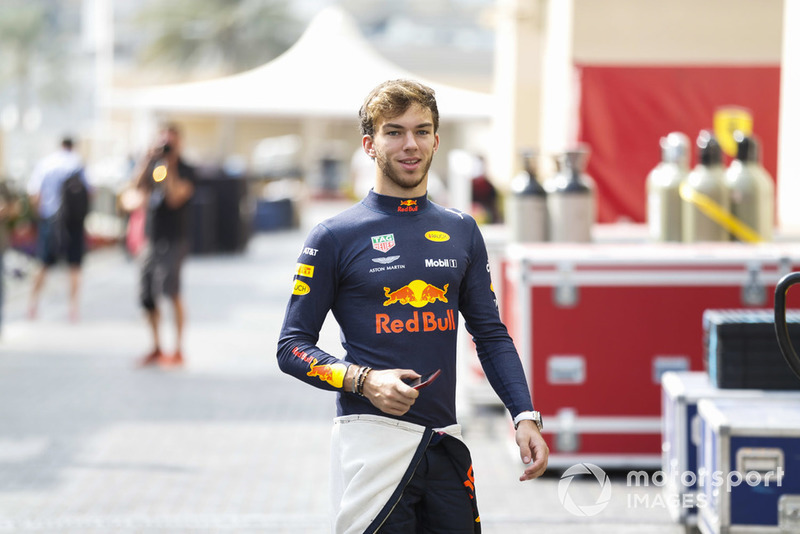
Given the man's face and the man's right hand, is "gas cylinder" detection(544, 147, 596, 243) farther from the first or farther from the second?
the man's right hand

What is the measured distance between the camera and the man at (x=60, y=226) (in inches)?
549

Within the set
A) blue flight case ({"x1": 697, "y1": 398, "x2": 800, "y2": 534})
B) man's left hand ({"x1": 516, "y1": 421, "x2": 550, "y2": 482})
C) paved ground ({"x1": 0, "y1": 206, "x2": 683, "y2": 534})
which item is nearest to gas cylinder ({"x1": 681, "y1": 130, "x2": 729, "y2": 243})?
paved ground ({"x1": 0, "y1": 206, "x2": 683, "y2": 534})

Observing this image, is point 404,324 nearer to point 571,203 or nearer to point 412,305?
point 412,305

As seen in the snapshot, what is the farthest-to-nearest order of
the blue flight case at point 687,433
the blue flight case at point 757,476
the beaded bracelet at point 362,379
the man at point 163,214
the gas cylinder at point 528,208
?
the man at point 163,214 < the gas cylinder at point 528,208 < the blue flight case at point 687,433 < the blue flight case at point 757,476 < the beaded bracelet at point 362,379

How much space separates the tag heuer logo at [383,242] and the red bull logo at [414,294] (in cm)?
11

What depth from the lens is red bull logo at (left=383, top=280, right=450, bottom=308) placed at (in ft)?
10.7

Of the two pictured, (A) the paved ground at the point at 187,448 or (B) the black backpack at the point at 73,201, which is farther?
(B) the black backpack at the point at 73,201

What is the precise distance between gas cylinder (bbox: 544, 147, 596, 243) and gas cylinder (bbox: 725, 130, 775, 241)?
86 centimetres

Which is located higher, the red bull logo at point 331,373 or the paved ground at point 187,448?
the red bull logo at point 331,373

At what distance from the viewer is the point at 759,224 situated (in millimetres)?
7473

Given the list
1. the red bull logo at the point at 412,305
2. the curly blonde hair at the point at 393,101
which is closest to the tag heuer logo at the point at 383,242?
the red bull logo at the point at 412,305

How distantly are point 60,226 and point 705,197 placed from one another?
28.6 ft

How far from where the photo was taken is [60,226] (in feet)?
45.7

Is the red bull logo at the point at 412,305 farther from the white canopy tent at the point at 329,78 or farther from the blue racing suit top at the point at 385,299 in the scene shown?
the white canopy tent at the point at 329,78
